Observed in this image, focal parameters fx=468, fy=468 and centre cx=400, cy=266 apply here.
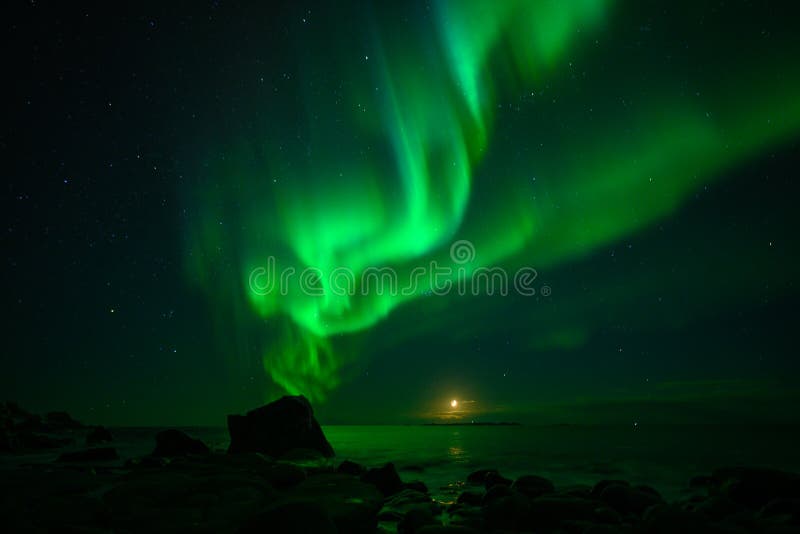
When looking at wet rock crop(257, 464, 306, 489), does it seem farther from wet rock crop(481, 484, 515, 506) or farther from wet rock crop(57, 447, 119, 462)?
wet rock crop(57, 447, 119, 462)

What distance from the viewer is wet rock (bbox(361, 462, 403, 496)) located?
13.0 metres

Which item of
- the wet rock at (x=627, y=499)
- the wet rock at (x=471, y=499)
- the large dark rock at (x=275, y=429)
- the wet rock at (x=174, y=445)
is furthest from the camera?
the wet rock at (x=174, y=445)

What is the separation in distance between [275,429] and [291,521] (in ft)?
58.0

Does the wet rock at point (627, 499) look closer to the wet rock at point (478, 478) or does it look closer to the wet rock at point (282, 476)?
the wet rock at point (478, 478)

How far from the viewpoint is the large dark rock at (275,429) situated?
73.3 feet

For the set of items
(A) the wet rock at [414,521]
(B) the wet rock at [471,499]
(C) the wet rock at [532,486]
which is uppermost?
(A) the wet rock at [414,521]

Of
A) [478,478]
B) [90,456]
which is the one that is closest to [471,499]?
[478,478]

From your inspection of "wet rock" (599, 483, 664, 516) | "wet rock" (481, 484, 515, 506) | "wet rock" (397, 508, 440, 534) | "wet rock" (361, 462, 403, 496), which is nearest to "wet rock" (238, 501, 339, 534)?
"wet rock" (397, 508, 440, 534)

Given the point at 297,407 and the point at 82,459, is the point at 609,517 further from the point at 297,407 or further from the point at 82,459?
the point at 82,459

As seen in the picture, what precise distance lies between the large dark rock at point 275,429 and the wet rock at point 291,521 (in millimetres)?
16891

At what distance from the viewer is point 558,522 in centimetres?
881

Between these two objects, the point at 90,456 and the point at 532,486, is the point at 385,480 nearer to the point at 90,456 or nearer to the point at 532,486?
the point at 532,486

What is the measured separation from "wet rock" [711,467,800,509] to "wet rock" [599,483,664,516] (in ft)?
8.73

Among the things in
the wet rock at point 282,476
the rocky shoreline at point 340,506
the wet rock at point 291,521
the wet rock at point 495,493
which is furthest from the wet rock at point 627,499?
the wet rock at point 282,476
